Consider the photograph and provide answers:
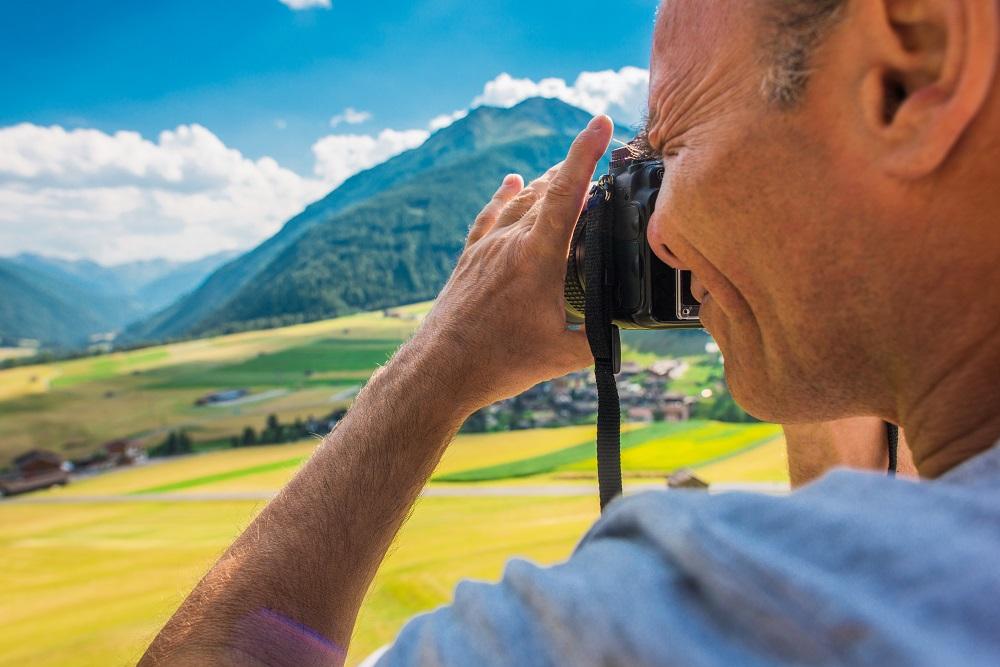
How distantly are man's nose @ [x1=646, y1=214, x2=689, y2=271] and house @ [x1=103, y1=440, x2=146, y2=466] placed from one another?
637 centimetres

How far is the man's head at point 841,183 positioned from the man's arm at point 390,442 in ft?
0.88

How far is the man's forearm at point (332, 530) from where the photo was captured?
648 millimetres

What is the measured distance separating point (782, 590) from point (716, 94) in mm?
358

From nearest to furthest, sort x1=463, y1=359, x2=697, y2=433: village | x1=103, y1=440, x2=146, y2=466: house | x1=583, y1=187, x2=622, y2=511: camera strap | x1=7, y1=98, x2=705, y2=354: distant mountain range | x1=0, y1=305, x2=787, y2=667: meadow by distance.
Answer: x1=583, y1=187, x2=622, y2=511: camera strap < x1=0, y1=305, x2=787, y2=667: meadow < x1=463, y1=359, x2=697, y2=433: village < x1=103, y1=440, x2=146, y2=466: house < x1=7, y1=98, x2=705, y2=354: distant mountain range

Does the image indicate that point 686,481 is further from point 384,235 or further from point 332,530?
point 384,235

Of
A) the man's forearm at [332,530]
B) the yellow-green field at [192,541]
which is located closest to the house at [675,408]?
the yellow-green field at [192,541]

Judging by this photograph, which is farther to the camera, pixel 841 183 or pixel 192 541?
pixel 192 541

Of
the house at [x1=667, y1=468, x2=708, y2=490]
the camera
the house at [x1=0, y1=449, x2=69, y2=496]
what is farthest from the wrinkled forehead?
the house at [x1=0, y1=449, x2=69, y2=496]

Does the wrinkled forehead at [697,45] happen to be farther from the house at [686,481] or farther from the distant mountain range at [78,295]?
the distant mountain range at [78,295]

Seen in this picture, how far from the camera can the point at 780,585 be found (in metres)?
0.30

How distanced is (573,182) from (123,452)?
23.0 ft

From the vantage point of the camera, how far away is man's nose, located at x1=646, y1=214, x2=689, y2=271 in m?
0.59


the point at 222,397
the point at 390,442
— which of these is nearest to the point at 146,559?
the point at 390,442

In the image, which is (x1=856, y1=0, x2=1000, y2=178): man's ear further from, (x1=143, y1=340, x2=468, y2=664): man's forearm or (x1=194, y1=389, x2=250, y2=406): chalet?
(x1=194, y1=389, x2=250, y2=406): chalet
